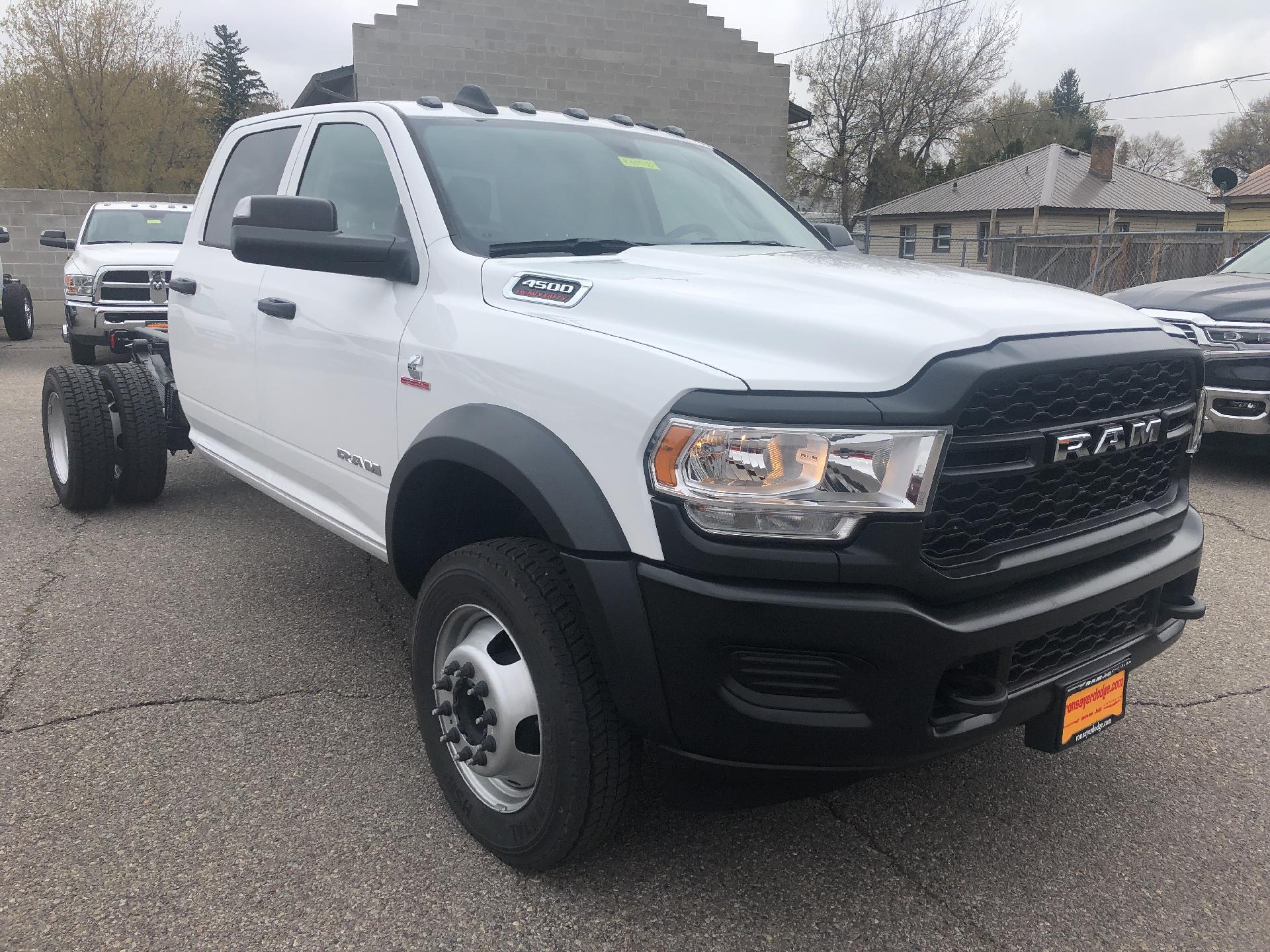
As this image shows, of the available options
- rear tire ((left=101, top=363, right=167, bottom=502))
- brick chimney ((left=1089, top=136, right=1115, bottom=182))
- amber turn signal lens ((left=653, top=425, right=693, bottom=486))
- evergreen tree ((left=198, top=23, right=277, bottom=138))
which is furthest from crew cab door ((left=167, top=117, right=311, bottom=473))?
evergreen tree ((left=198, top=23, right=277, bottom=138))

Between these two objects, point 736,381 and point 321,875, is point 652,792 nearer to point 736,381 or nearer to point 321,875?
point 321,875

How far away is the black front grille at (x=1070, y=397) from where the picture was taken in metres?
2.05

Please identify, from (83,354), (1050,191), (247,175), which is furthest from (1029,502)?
(1050,191)

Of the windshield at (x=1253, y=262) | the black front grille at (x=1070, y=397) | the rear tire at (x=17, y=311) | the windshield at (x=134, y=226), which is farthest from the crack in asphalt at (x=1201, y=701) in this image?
the rear tire at (x=17, y=311)

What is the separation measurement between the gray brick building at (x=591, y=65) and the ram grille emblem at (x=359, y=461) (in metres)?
18.8

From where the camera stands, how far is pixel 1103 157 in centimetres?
4244

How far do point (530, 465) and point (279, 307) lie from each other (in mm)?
1687

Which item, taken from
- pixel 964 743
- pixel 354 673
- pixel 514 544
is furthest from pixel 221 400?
pixel 964 743

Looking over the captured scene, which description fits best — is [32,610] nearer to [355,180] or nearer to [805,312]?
[355,180]

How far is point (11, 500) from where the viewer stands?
5898 mm

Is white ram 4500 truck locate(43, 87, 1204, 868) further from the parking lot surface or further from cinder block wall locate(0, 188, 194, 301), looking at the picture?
cinder block wall locate(0, 188, 194, 301)

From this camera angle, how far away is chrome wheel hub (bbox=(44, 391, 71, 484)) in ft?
18.5

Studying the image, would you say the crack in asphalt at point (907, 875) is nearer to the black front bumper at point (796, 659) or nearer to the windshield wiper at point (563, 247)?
the black front bumper at point (796, 659)

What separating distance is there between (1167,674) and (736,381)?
8.41 ft
